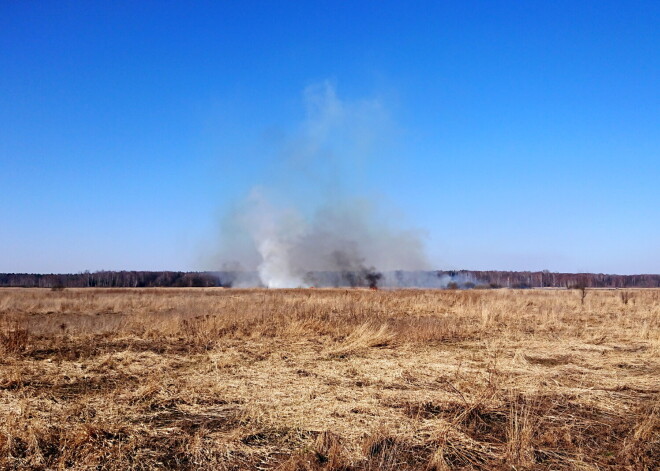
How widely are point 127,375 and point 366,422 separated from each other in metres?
4.33

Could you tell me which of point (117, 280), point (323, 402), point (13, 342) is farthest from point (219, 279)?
point (323, 402)

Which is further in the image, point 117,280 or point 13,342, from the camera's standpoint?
point 117,280

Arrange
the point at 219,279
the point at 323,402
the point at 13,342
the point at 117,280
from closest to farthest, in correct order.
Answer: the point at 323,402 → the point at 13,342 → the point at 219,279 → the point at 117,280

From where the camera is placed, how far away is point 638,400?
6820 mm

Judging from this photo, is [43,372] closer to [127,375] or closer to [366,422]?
[127,375]

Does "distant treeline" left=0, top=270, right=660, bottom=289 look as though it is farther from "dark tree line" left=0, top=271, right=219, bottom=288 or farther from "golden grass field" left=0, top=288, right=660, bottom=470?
"golden grass field" left=0, top=288, right=660, bottom=470

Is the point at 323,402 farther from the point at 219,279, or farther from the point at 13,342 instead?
the point at 219,279

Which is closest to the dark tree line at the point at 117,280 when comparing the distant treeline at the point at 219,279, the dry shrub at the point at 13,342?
the distant treeline at the point at 219,279

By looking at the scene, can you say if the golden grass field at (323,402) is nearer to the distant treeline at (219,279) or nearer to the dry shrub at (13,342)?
the dry shrub at (13,342)

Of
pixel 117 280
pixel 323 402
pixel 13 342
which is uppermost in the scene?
pixel 13 342

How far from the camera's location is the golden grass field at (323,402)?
15.5 ft

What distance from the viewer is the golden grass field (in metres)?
4.72

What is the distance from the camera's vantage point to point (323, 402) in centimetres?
651

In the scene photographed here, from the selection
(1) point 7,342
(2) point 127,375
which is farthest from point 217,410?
(1) point 7,342
